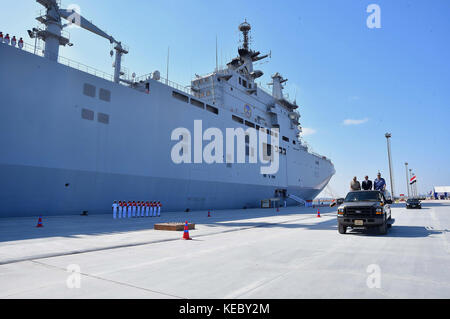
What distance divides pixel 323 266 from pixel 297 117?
149 feet

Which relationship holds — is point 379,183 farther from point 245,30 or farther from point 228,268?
point 245,30

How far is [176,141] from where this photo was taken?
75.4 ft

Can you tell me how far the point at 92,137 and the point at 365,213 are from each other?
1613 cm

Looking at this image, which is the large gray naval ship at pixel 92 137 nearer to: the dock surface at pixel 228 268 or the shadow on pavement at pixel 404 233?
the dock surface at pixel 228 268

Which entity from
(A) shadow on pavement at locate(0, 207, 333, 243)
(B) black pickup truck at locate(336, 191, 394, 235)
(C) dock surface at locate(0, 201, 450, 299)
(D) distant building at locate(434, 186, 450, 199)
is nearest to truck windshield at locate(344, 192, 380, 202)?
(B) black pickup truck at locate(336, 191, 394, 235)

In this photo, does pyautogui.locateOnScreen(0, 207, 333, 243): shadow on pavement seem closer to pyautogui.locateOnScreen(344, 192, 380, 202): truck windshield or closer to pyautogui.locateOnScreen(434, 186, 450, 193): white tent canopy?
pyautogui.locateOnScreen(344, 192, 380, 202): truck windshield

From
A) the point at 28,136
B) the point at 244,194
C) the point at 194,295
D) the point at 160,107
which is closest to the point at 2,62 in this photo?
the point at 28,136

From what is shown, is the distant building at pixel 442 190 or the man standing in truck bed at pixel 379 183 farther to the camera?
the distant building at pixel 442 190

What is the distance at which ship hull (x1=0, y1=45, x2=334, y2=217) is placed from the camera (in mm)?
14266

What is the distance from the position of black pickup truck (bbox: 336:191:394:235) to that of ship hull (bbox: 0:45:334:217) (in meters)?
14.7

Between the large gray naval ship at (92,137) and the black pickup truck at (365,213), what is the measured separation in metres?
14.7

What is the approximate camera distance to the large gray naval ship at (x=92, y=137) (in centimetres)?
1438

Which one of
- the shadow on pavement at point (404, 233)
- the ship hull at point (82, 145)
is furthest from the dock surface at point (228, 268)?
the ship hull at point (82, 145)
